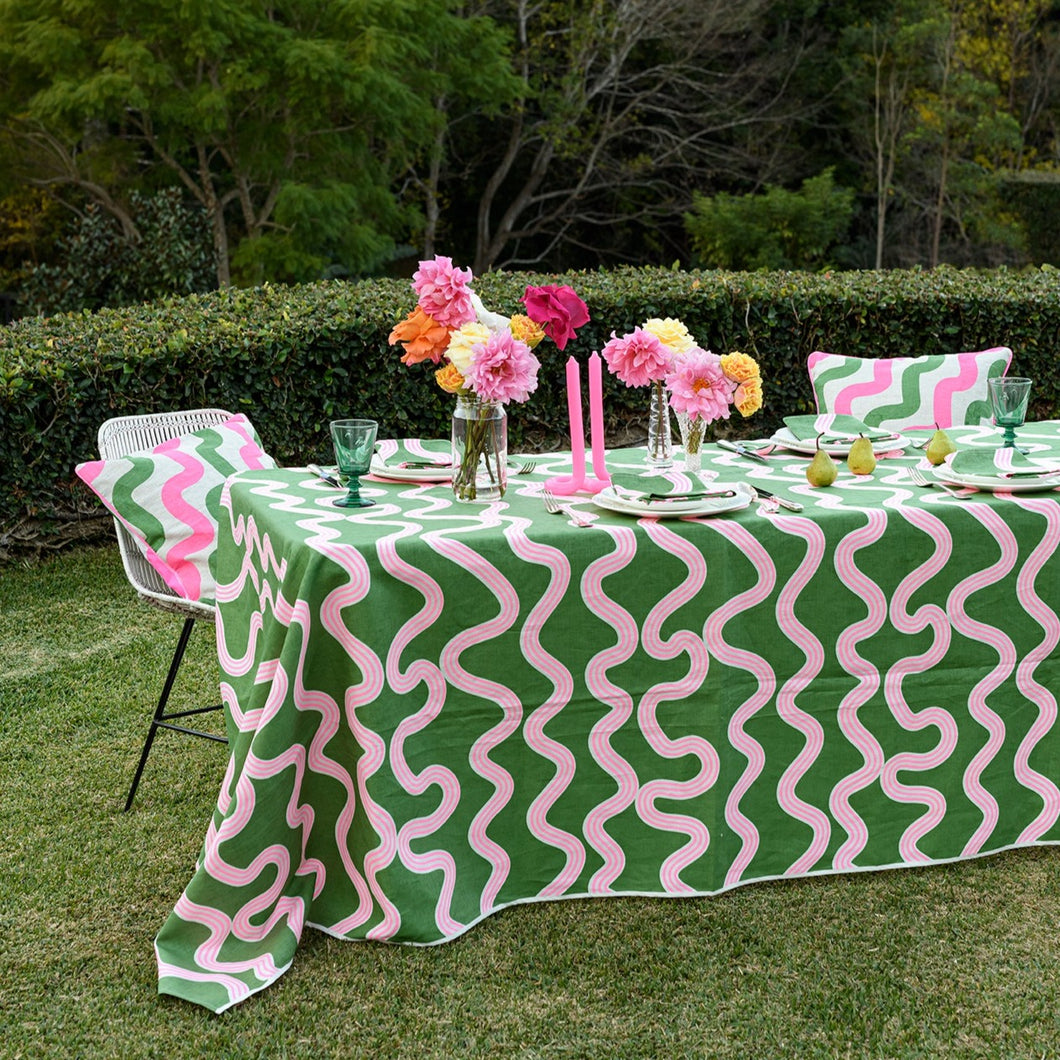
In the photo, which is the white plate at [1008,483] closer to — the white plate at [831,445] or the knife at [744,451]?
the white plate at [831,445]

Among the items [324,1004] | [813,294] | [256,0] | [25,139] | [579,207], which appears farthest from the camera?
[579,207]

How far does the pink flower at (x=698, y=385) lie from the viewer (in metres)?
2.62

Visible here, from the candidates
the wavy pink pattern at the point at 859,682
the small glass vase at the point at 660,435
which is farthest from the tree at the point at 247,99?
the wavy pink pattern at the point at 859,682

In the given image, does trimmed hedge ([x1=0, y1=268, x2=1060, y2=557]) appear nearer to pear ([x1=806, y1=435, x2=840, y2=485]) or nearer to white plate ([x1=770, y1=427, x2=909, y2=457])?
white plate ([x1=770, y1=427, x2=909, y2=457])

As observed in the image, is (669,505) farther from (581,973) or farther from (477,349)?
(581,973)

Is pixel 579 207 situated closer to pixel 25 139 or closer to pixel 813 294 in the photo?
pixel 25 139

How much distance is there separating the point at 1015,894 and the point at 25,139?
948 cm

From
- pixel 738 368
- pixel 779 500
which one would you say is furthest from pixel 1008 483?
pixel 738 368

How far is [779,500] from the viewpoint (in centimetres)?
253

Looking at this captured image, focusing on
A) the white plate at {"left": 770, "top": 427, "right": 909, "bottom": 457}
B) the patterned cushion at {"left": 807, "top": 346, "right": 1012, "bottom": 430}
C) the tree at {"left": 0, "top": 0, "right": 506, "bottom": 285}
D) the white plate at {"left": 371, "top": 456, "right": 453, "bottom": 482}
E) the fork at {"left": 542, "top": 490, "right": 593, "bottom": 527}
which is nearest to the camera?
the fork at {"left": 542, "top": 490, "right": 593, "bottom": 527}

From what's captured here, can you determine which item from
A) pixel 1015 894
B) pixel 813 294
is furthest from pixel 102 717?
pixel 813 294

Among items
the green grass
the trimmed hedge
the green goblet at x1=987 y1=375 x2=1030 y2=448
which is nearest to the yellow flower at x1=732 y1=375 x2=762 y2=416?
the green goblet at x1=987 y1=375 x2=1030 y2=448

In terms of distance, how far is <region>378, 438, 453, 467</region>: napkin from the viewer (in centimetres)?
285

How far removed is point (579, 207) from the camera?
569 inches
